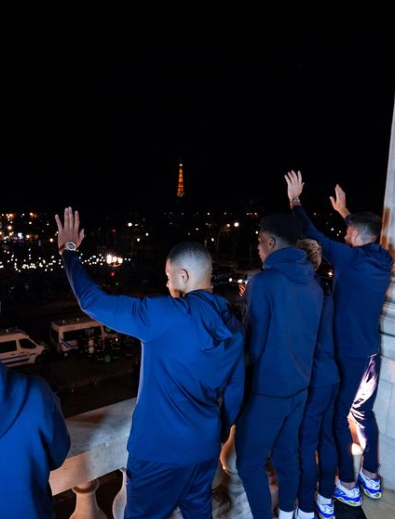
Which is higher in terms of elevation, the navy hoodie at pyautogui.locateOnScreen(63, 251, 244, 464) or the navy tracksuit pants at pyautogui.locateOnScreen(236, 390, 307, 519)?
the navy hoodie at pyautogui.locateOnScreen(63, 251, 244, 464)

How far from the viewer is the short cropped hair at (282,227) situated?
7.98 feet

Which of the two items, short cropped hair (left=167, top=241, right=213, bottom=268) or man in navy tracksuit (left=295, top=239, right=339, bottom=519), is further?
man in navy tracksuit (left=295, top=239, right=339, bottom=519)

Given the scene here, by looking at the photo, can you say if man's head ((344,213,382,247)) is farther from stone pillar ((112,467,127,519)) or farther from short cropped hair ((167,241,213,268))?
stone pillar ((112,467,127,519))

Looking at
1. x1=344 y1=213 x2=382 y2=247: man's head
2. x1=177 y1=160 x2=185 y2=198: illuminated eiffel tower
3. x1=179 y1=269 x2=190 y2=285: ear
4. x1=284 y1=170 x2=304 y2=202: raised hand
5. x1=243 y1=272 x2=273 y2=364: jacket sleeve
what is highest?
x1=177 y1=160 x2=185 y2=198: illuminated eiffel tower

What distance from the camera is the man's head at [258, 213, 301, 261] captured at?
2.43 meters

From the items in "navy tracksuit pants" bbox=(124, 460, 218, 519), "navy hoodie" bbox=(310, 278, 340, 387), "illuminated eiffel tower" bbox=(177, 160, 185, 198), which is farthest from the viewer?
"illuminated eiffel tower" bbox=(177, 160, 185, 198)

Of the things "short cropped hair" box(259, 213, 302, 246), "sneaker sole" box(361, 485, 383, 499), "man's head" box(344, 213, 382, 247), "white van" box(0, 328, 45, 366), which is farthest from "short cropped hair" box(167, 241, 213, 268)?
"white van" box(0, 328, 45, 366)

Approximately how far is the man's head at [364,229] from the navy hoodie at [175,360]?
154 cm

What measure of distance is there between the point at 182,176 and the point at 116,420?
408ft

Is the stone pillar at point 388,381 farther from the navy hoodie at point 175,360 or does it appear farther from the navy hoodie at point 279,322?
the navy hoodie at point 175,360

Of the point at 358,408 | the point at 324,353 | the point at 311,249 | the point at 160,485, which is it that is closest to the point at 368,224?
the point at 311,249

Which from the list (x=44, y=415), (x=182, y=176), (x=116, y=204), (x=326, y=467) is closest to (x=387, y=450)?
(x=326, y=467)

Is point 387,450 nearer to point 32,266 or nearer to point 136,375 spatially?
point 136,375

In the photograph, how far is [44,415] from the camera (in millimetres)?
1295
